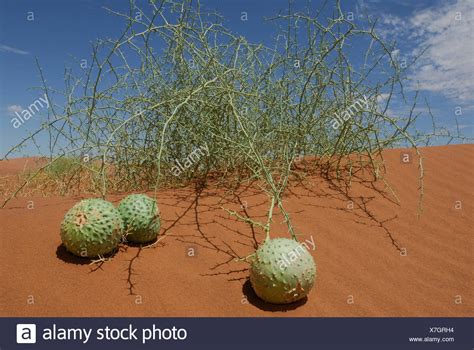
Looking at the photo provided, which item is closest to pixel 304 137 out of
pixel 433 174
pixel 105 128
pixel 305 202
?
pixel 305 202

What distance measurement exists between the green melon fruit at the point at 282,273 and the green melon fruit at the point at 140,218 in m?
0.75

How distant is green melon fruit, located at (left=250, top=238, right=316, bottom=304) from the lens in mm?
2033

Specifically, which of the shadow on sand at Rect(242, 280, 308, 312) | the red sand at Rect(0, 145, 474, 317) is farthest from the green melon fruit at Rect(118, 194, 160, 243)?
the shadow on sand at Rect(242, 280, 308, 312)

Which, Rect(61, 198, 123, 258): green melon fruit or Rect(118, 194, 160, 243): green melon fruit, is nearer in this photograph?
Rect(61, 198, 123, 258): green melon fruit

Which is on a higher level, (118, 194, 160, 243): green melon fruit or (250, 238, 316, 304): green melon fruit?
(118, 194, 160, 243): green melon fruit

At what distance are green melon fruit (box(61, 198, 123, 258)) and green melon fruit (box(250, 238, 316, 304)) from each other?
836 mm

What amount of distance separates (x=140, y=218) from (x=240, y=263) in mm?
651

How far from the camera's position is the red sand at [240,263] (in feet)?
7.06

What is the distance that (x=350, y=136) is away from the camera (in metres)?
3.80

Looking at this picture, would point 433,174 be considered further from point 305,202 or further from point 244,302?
point 244,302

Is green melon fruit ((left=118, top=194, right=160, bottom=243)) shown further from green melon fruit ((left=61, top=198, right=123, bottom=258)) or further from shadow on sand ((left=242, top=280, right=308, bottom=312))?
shadow on sand ((left=242, top=280, right=308, bottom=312))

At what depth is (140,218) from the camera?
8.21 ft

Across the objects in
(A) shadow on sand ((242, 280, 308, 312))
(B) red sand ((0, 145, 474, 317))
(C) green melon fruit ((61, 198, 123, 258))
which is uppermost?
(C) green melon fruit ((61, 198, 123, 258))

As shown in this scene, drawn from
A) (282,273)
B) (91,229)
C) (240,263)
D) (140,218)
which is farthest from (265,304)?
(91,229)
